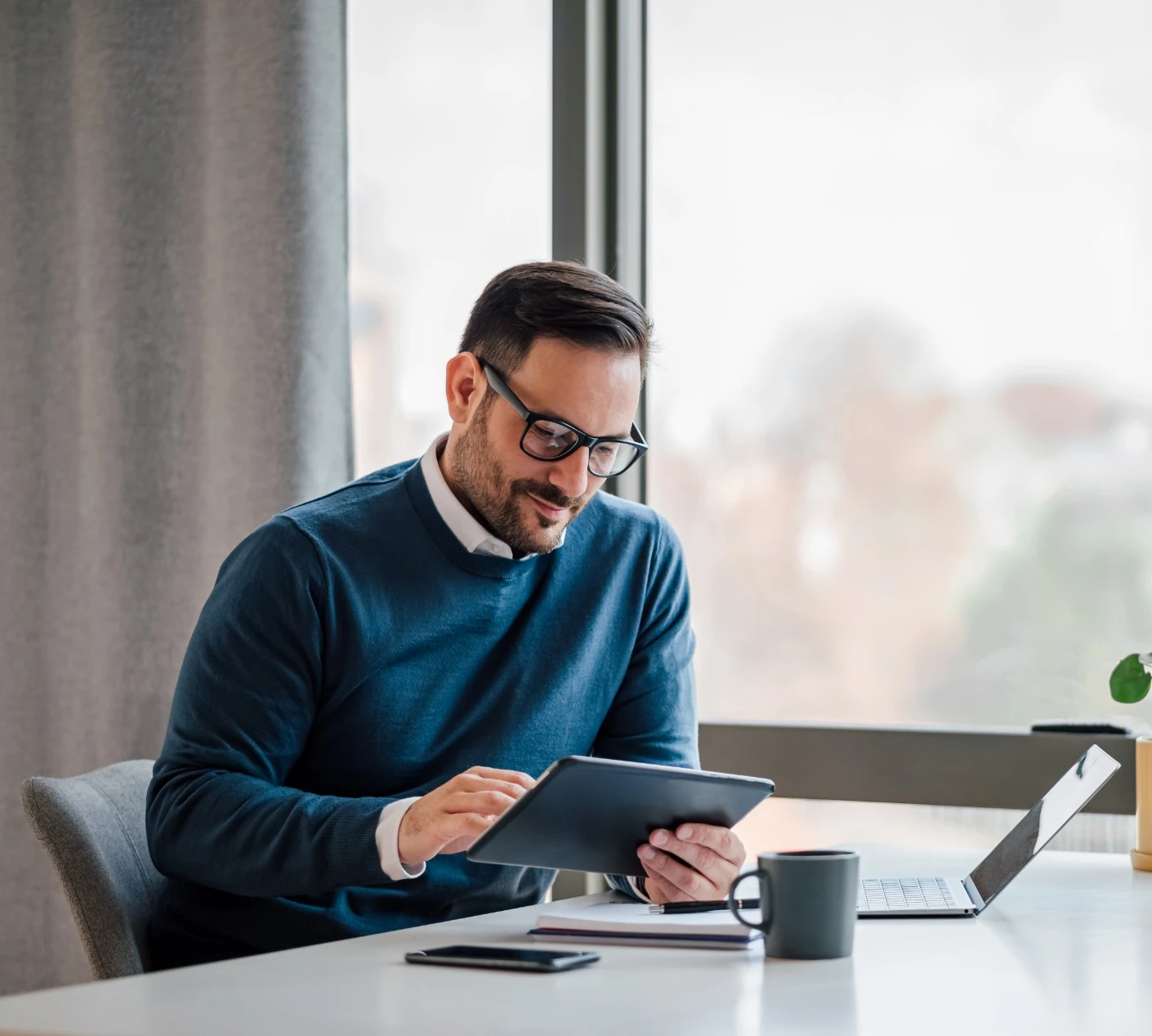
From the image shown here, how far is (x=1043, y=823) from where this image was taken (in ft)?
4.48

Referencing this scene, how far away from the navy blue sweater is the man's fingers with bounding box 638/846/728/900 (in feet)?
0.86

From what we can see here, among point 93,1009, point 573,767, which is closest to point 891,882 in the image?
point 573,767

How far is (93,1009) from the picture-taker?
2.97 feet

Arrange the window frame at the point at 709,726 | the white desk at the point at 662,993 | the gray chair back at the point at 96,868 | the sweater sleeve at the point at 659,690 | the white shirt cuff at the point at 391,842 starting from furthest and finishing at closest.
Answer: the window frame at the point at 709,726, the sweater sleeve at the point at 659,690, the gray chair back at the point at 96,868, the white shirt cuff at the point at 391,842, the white desk at the point at 662,993

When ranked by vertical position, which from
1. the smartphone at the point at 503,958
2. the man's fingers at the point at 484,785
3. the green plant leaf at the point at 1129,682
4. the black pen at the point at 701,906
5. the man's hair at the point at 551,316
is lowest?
the black pen at the point at 701,906

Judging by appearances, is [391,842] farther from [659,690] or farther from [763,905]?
[659,690]

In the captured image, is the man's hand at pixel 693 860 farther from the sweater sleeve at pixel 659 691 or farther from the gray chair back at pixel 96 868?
the gray chair back at pixel 96 868

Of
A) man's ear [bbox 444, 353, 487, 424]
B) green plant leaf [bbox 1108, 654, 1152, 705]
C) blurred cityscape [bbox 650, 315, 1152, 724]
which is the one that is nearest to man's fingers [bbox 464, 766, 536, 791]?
man's ear [bbox 444, 353, 487, 424]

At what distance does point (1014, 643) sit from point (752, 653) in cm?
42

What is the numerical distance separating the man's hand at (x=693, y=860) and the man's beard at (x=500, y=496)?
47 cm

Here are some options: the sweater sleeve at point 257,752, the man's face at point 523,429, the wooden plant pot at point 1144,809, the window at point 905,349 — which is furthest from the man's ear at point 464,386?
the wooden plant pot at point 1144,809

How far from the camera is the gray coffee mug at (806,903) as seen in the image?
1.06 meters

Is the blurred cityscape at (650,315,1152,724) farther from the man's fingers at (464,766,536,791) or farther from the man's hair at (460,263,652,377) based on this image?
the man's fingers at (464,766,536,791)

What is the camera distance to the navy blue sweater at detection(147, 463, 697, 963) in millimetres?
1353
